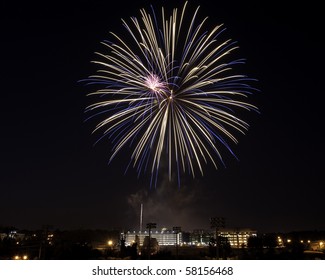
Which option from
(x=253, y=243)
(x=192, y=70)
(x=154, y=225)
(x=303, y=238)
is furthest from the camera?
(x=303, y=238)

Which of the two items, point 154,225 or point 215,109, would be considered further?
point 154,225
